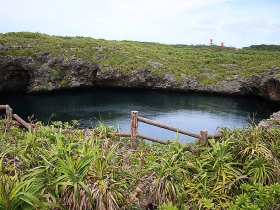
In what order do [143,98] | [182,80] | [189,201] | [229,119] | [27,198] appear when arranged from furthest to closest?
[182,80]
[143,98]
[229,119]
[189,201]
[27,198]

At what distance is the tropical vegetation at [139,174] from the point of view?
3.55 meters

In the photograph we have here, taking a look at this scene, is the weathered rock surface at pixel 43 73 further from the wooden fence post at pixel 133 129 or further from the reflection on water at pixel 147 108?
the wooden fence post at pixel 133 129

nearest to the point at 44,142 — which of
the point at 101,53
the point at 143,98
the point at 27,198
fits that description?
the point at 27,198

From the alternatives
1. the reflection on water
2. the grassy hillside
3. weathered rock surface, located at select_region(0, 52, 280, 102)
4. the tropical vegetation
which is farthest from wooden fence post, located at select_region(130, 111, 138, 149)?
the grassy hillside

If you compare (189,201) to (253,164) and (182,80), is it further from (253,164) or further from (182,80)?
(182,80)

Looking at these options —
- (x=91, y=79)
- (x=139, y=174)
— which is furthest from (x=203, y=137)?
(x=91, y=79)

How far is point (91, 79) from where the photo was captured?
30125 mm

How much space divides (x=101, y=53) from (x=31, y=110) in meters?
12.1

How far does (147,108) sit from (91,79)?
388 inches

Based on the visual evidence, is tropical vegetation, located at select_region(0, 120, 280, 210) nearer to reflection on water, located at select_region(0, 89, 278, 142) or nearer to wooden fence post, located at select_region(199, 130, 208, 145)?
wooden fence post, located at select_region(199, 130, 208, 145)

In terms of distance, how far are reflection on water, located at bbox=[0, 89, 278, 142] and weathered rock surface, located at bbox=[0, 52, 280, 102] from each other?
0.90m

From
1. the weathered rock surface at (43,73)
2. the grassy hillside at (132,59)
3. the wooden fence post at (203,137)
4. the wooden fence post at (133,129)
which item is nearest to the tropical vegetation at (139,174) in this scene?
the wooden fence post at (203,137)

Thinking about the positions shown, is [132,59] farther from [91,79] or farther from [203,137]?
[203,137]

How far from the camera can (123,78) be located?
99.2 ft
